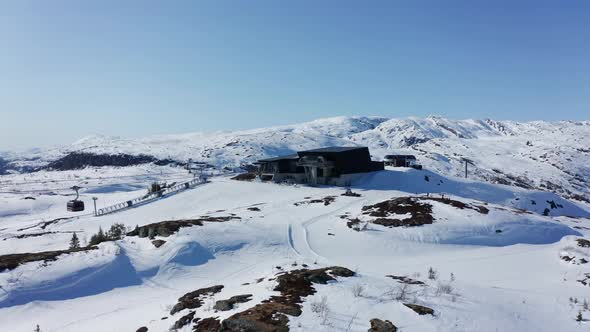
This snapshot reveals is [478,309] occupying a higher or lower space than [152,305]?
higher

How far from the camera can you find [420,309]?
1214 centimetres

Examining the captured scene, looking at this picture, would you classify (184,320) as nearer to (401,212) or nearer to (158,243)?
(158,243)

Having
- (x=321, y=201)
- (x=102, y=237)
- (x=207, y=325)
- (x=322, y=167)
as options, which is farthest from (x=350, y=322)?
(x=322, y=167)

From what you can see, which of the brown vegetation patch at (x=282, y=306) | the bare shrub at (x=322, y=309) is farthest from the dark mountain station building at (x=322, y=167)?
the bare shrub at (x=322, y=309)

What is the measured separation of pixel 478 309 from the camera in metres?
12.8

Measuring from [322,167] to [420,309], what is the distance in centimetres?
5106

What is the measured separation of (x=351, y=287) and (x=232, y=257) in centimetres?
1195

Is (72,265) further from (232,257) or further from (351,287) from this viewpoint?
(351,287)

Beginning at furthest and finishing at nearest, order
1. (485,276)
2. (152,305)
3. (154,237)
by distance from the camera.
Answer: (154,237) → (485,276) → (152,305)

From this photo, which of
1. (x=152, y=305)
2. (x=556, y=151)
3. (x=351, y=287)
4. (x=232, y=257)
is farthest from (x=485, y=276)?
(x=556, y=151)

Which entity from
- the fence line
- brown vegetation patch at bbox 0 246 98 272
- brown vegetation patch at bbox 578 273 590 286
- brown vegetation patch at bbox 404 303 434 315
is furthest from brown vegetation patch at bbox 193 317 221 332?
the fence line

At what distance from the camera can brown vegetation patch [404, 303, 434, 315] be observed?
11.9 metres

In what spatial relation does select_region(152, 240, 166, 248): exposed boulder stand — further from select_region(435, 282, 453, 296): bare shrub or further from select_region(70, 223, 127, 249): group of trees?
select_region(435, 282, 453, 296): bare shrub

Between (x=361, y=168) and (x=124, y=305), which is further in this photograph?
(x=361, y=168)
